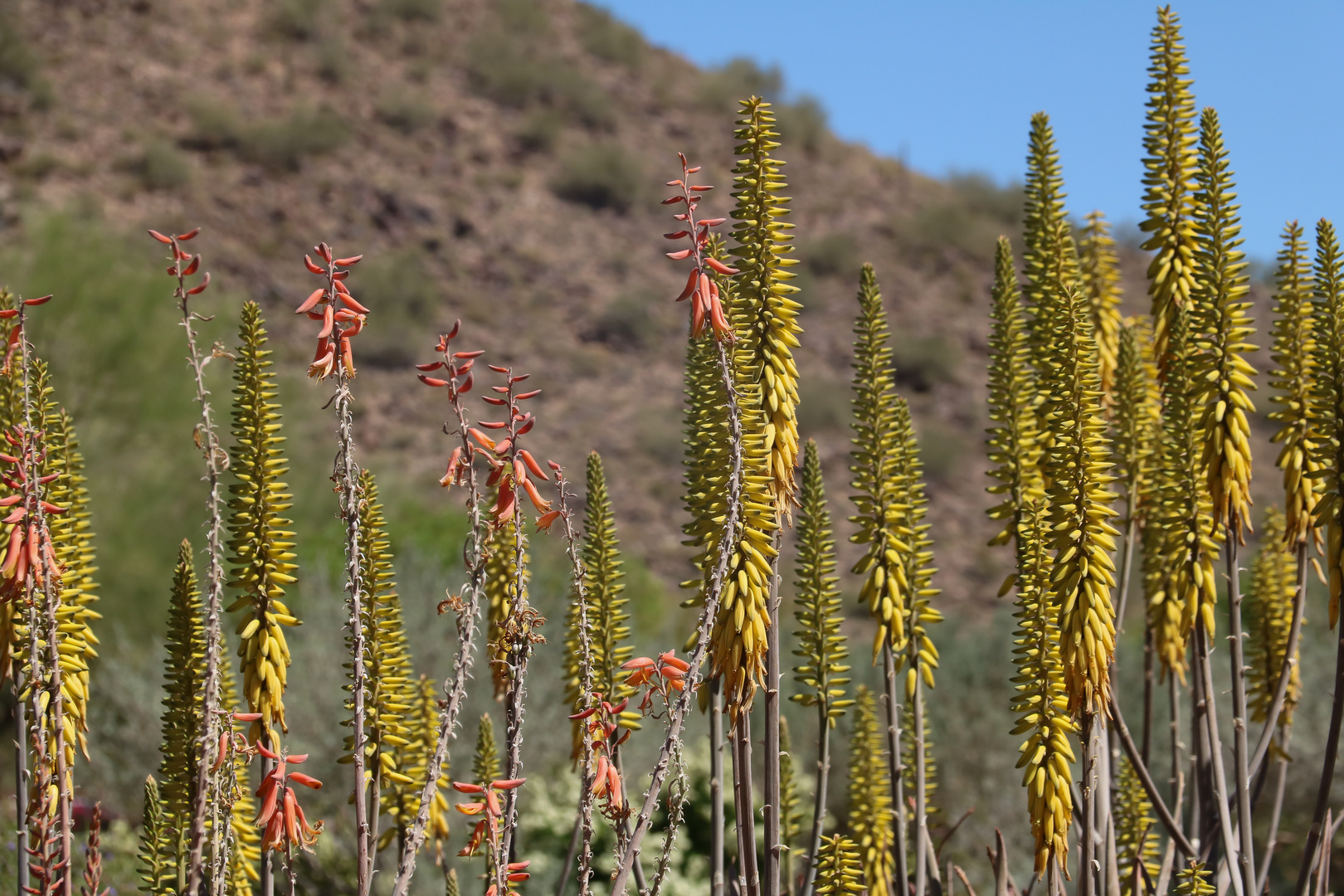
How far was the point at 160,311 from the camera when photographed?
19547 mm

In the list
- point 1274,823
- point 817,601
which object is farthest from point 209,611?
point 1274,823

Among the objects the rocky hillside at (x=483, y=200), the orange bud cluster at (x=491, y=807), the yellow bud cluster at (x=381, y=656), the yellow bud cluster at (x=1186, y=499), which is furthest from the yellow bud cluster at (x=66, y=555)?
the rocky hillside at (x=483, y=200)

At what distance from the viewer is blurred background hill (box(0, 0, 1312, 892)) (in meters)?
17.7

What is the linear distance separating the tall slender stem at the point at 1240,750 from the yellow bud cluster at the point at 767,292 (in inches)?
58.8

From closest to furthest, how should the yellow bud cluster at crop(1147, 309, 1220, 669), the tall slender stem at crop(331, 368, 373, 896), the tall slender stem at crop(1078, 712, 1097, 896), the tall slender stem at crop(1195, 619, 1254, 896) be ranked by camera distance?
the tall slender stem at crop(331, 368, 373, 896) < the tall slender stem at crop(1078, 712, 1097, 896) < the tall slender stem at crop(1195, 619, 1254, 896) < the yellow bud cluster at crop(1147, 309, 1220, 669)

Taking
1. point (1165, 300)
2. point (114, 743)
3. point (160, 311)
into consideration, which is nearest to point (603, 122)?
point (160, 311)

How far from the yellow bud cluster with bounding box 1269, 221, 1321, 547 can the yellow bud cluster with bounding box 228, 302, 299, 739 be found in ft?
10.2

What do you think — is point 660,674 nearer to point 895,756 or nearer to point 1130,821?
point 895,756

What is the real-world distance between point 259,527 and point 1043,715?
2.28 m

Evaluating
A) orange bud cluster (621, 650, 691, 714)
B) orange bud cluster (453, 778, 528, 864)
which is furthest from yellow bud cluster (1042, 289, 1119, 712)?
orange bud cluster (453, 778, 528, 864)

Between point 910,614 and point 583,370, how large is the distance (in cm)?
3020

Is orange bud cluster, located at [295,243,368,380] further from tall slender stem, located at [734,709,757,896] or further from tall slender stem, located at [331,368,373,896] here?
tall slender stem, located at [734,709,757,896]

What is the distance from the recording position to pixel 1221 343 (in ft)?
13.4

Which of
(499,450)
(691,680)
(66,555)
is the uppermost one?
(499,450)
